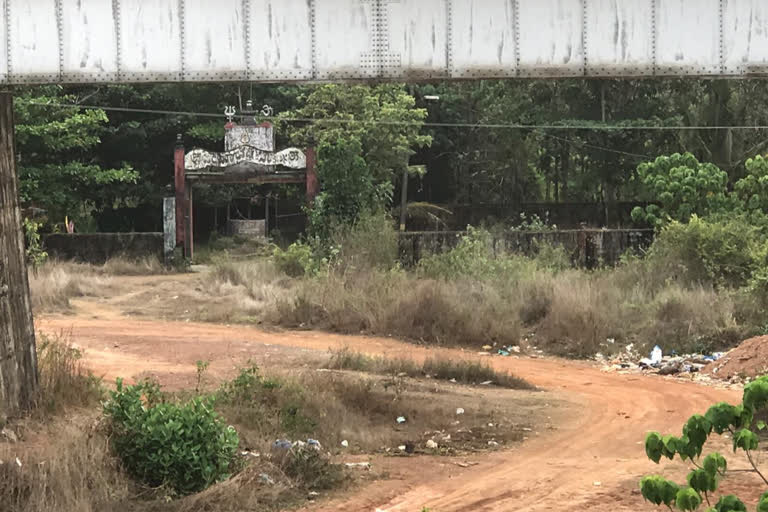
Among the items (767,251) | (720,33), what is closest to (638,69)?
(720,33)

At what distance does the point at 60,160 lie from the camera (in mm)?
35531

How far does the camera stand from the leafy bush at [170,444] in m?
7.39

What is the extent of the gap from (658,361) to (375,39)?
805 centimetres

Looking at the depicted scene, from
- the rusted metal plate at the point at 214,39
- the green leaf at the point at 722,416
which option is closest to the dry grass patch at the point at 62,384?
the rusted metal plate at the point at 214,39

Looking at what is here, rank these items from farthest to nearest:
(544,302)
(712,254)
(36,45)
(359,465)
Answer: (712,254) → (544,302) → (36,45) → (359,465)

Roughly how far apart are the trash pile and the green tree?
20.8 meters

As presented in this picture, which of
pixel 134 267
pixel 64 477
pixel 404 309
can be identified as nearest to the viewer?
pixel 64 477

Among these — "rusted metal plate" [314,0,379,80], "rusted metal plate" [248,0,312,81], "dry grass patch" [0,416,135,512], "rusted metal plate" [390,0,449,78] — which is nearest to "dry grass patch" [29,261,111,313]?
"rusted metal plate" [248,0,312,81]

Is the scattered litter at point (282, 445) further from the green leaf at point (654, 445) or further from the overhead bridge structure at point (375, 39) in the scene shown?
the green leaf at point (654, 445)

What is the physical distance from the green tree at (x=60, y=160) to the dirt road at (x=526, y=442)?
12006 millimetres

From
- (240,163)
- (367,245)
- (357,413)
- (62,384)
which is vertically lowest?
(357,413)

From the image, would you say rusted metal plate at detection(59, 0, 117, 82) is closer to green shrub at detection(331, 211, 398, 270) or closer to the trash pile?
the trash pile

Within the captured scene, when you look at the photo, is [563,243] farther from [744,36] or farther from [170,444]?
[170,444]

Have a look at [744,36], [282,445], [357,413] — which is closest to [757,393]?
[282,445]
